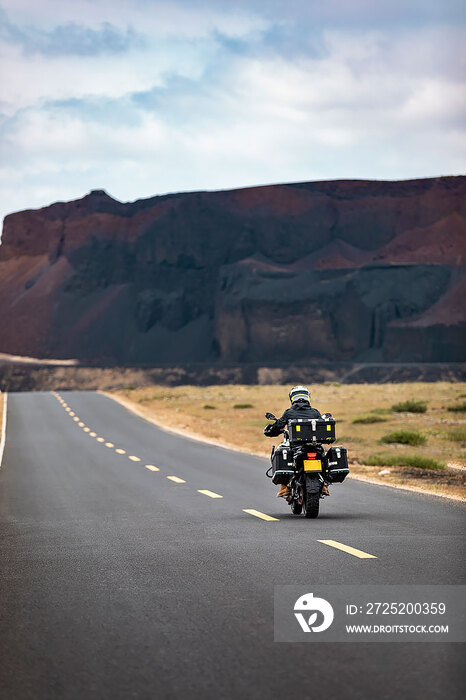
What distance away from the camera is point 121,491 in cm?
1594

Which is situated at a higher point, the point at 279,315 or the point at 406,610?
the point at 279,315

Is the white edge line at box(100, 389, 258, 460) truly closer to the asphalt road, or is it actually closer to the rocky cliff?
the asphalt road

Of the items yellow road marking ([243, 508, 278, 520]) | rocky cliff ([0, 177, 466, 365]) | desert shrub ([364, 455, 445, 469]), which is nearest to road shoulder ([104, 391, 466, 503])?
desert shrub ([364, 455, 445, 469])

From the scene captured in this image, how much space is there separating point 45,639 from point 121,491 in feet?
33.3

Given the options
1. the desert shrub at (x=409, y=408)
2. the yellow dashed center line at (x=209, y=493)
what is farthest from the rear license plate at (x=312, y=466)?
the desert shrub at (x=409, y=408)

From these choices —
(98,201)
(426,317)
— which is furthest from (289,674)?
(98,201)

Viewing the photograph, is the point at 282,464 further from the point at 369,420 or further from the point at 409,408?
the point at 409,408

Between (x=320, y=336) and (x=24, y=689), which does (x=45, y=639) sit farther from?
(x=320, y=336)

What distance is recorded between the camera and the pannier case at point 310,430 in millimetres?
11766

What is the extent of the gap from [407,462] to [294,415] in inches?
350

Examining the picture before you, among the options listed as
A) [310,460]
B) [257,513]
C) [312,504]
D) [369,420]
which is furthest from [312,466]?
[369,420]

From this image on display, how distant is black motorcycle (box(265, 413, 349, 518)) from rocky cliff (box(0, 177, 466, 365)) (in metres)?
96.3

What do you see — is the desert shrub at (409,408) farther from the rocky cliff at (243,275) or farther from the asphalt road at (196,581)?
the rocky cliff at (243,275)

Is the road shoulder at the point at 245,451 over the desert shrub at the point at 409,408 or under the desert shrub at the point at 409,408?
under
